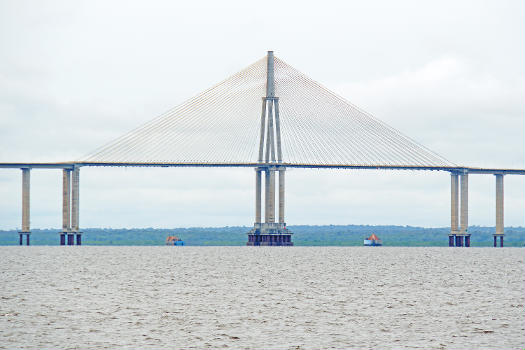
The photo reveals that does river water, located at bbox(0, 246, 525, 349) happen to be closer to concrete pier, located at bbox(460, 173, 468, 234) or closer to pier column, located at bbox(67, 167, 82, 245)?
pier column, located at bbox(67, 167, 82, 245)

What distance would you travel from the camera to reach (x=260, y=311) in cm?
3575

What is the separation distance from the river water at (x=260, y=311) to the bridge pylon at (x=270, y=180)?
56417 mm

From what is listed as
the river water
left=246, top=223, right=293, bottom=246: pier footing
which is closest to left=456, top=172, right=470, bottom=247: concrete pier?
left=246, top=223, right=293, bottom=246: pier footing

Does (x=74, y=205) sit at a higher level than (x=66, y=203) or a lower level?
lower

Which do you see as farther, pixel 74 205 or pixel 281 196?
pixel 74 205

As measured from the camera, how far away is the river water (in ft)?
93.1

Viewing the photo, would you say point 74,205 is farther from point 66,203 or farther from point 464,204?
point 464,204

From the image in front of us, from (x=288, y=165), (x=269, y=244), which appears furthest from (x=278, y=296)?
(x=269, y=244)

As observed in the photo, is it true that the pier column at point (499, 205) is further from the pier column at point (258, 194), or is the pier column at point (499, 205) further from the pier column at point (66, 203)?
the pier column at point (66, 203)

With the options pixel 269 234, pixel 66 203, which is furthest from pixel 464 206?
pixel 66 203

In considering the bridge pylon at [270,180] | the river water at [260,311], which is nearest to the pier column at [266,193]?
the bridge pylon at [270,180]

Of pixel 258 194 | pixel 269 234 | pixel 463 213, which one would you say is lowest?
pixel 269 234

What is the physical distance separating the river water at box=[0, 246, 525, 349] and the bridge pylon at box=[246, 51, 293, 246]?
56.4 meters

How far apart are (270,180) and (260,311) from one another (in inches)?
3240
